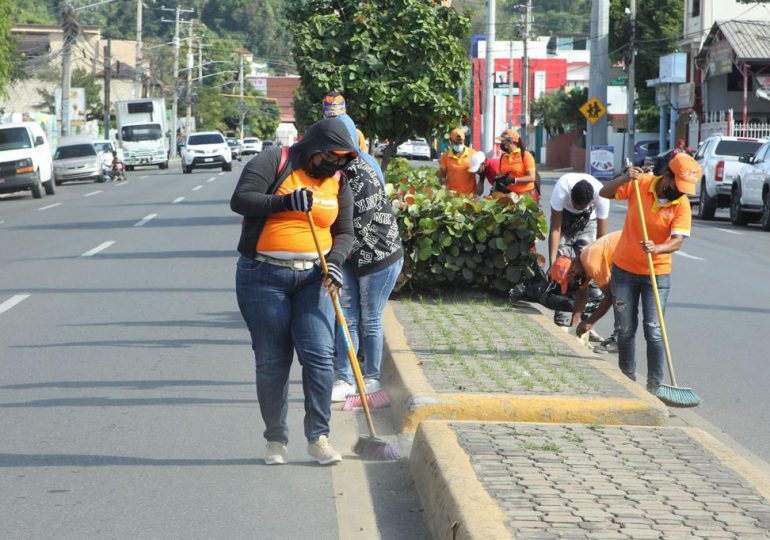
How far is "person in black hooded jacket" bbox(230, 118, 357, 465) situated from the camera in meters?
6.18

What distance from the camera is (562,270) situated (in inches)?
407

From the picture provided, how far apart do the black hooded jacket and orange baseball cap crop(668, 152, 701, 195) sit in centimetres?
250

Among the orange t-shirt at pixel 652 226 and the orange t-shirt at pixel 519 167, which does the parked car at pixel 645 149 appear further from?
the orange t-shirt at pixel 652 226

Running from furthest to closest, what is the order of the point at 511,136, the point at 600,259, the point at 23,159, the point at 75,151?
the point at 75,151, the point at 23,159, the point at 511,136, the point at 600,259

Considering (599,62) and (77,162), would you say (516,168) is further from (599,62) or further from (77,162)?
(77,162)

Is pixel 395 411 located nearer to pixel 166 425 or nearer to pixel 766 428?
pixel 166 425

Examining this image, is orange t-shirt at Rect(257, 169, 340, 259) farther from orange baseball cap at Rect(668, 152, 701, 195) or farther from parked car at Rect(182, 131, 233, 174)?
parked car at Rect(182, 131, 233, 174)

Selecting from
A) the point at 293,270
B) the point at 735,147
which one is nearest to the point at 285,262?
the point at 293,270

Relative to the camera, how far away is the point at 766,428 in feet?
25.6

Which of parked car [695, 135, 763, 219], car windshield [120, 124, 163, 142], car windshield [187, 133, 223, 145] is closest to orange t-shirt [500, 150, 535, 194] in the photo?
parked car [695, 135, 763, 219]

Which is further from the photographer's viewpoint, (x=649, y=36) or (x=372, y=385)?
(x=649, y=36)

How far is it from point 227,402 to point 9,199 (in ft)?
94.3

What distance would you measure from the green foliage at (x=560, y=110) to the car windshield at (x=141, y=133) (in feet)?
75.9

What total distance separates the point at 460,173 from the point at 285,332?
26.3 feet
